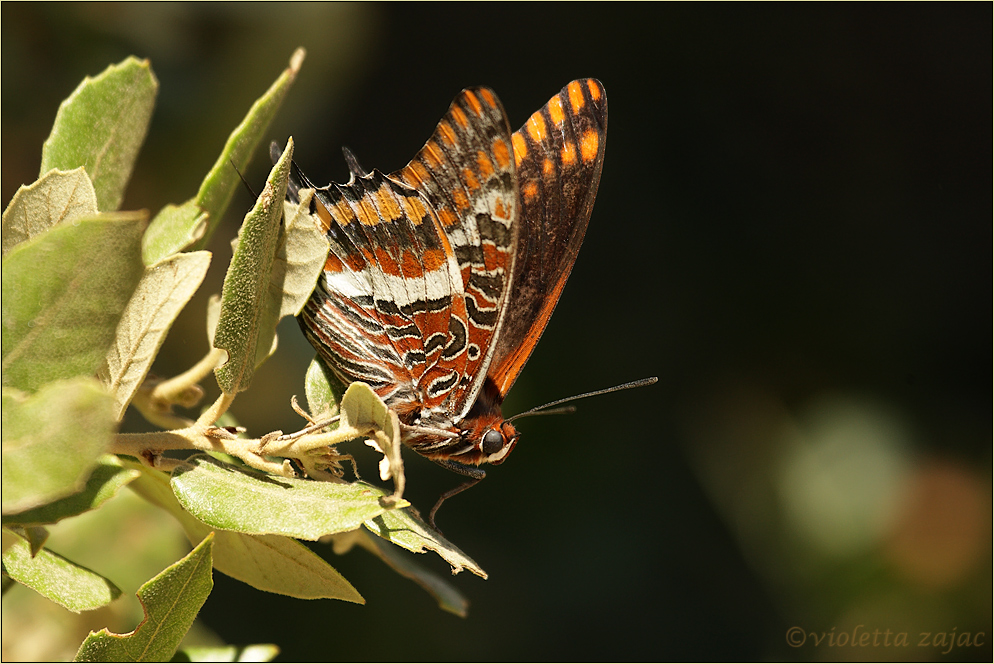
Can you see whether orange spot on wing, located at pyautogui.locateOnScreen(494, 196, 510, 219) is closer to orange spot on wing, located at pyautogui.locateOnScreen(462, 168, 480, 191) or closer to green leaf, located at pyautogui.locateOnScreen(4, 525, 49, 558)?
orange spot on wing, located at pyautogui.locateOnScreen(462, 168, 480, 191)

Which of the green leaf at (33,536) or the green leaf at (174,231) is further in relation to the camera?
the green leaf at (174,231)

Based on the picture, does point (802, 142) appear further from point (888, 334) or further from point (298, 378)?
point (298, 378)

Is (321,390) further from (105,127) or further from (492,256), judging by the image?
(105,127)

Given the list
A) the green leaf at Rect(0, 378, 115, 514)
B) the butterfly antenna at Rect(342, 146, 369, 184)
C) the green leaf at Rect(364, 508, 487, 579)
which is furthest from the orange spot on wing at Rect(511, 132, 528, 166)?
the green leaf at Rect(0, 378, 115, 514)

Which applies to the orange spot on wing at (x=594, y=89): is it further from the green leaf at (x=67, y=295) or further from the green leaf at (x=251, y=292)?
the green leaf at (x=67, y=295)

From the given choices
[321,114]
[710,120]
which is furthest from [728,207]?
[321,114]

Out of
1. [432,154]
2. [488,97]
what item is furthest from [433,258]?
[488,97]

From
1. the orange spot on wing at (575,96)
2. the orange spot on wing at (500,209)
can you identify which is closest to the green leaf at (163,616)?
the orange spot on wing at (500,209)
